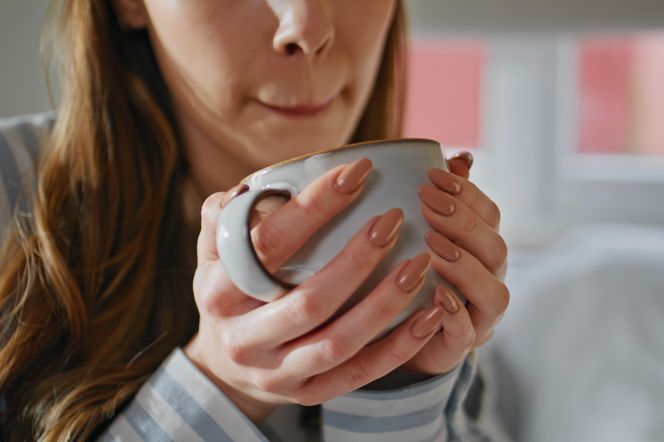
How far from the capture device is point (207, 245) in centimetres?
48

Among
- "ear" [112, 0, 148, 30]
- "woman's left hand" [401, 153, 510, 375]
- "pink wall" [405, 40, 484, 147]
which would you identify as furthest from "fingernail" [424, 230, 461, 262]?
"pink wall" [405, 40, 484, 147]

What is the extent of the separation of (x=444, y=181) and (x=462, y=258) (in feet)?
0.15

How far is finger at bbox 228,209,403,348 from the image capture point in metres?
0.40

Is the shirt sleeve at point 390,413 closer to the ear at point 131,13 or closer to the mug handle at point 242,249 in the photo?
the mug handle at point 242,249

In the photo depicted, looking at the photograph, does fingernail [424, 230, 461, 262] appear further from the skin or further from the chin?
the chin

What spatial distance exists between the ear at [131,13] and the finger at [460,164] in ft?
1.34

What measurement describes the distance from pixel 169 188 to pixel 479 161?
1173mm

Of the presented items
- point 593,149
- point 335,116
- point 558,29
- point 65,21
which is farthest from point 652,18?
point 65,21

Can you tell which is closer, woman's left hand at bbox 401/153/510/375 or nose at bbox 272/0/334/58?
woman's left hand at bbox 401/153/510/375

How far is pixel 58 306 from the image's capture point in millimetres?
682

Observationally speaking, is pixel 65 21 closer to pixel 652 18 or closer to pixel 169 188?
pixel 169 188

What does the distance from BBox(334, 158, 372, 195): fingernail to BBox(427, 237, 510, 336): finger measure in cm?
6

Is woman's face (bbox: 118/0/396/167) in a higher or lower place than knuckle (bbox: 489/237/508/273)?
higher

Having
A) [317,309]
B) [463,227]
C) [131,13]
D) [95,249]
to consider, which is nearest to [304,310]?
[317,309]
